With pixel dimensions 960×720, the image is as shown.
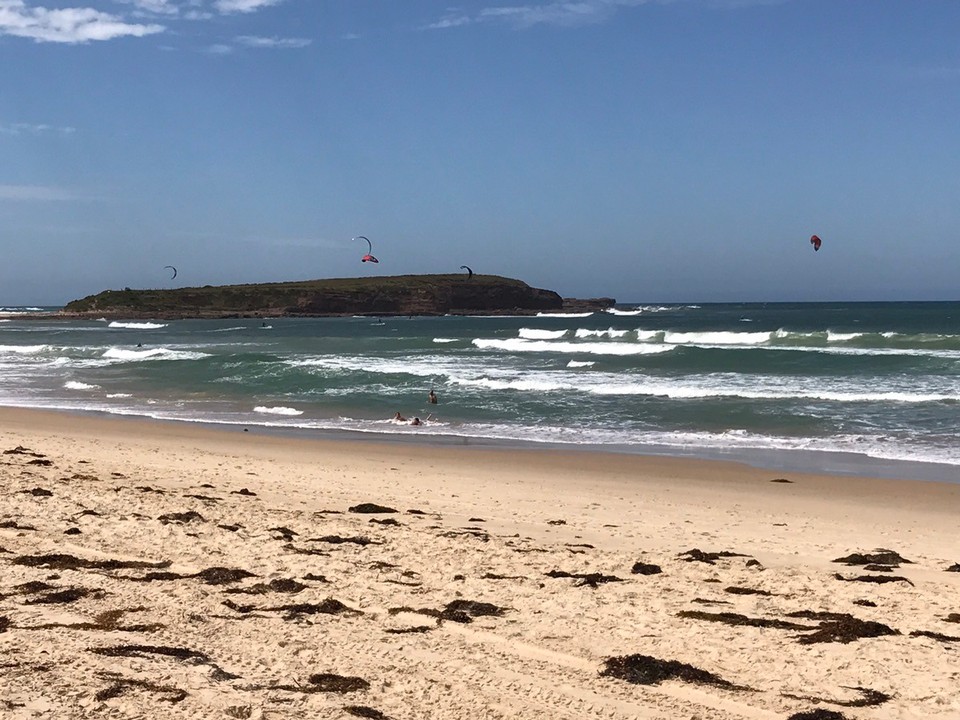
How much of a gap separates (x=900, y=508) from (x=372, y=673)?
851cm

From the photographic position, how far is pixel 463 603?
18.9 ft

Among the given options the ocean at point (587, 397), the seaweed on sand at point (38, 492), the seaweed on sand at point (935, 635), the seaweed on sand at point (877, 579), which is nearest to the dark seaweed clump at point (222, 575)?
the seaweed on sand at point (38, 492)

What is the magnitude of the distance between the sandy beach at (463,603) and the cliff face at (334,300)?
386ft

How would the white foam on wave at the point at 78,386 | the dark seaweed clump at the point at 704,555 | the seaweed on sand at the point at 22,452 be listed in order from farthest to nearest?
the white foam on wave at the point at 78,386 < the seaweed on sand at the point at 22,452 < the dark seaweed clump at the point at 704,555

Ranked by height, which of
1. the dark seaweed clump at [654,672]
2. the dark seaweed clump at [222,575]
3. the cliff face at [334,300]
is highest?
the cliff face at [334,300]

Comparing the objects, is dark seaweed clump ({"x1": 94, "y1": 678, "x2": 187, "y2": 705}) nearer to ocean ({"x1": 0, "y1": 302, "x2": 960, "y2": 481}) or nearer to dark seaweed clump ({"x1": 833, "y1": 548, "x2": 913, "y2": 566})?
dark seaweed clump ({"x1": 833, "y1": 548, "x2": 913, "y2": 566})

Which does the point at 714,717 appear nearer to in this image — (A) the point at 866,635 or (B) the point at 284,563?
(A) the point at 866,635

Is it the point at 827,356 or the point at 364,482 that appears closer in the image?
the point at 364,482

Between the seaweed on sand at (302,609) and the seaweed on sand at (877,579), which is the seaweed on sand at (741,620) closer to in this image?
the seaweed on sand at (877,579)

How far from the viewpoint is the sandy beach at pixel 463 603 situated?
166 inches

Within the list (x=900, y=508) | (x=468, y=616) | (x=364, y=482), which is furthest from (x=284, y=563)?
(x=900, y=508)

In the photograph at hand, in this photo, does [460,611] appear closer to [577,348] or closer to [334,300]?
[577,348]

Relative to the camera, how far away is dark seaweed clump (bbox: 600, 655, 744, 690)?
179 inches

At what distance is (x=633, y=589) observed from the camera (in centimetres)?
633
